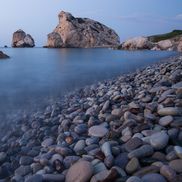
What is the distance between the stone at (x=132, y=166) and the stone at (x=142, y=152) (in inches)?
5.5

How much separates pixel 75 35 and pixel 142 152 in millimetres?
112917

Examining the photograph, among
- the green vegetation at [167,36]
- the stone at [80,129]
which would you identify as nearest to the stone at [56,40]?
the green vegetation at [167,36]

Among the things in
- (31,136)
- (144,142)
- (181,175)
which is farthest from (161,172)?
(31,136)

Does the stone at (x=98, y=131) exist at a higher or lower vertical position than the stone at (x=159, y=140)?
lower

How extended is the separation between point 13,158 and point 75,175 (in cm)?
156

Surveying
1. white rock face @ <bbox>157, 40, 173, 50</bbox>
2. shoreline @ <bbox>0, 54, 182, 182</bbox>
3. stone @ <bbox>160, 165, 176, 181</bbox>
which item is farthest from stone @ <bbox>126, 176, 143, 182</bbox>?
white rock face @ <bbox>157, 40, 173, 50</bbox>

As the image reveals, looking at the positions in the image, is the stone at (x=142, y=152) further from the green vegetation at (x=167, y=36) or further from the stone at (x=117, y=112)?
the green vegetation at (x=167, y=36)

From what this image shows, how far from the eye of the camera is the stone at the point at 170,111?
627 cm

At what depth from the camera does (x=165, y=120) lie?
6.00 metres

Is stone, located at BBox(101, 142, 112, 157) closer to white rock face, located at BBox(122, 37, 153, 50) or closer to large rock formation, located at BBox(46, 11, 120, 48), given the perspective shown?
white rock face, located at BBox(122, 37, 153, 50)

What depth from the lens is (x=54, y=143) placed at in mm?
6223

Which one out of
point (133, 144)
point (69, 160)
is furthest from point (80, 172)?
point (133, 144)

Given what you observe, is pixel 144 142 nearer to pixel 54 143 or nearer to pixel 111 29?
pixel 54 143

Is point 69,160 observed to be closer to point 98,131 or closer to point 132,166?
point 132,166
